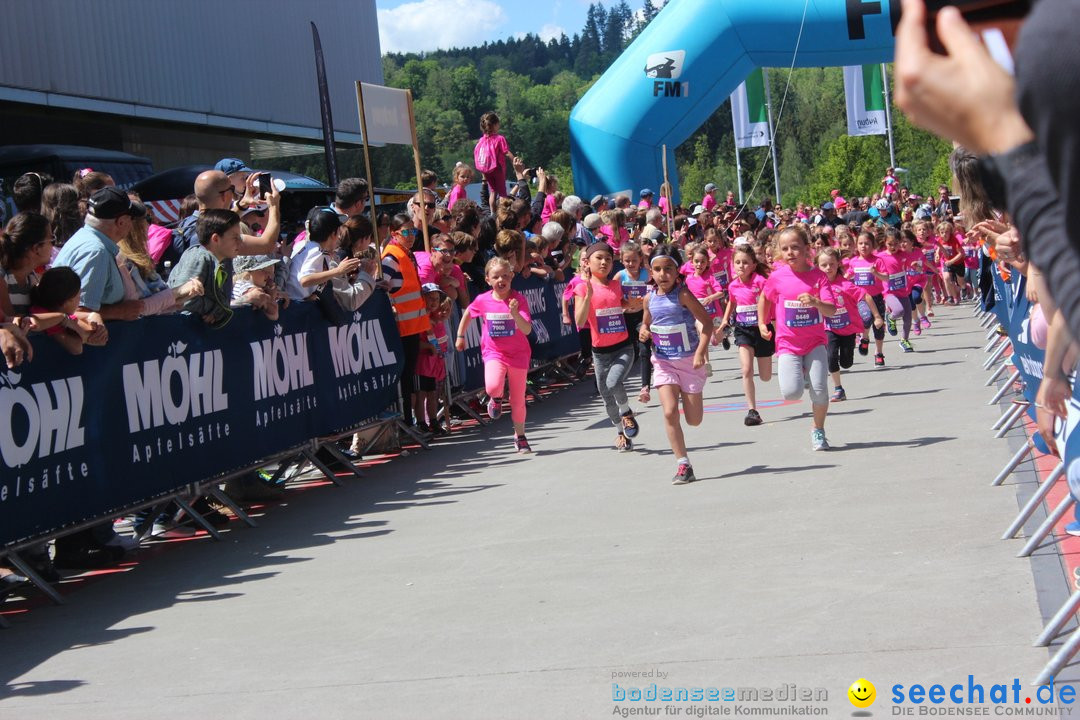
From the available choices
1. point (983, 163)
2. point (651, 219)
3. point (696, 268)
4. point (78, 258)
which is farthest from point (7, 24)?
point (983, 163)

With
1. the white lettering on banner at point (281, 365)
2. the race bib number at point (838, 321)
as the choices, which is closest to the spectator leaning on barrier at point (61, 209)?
the white lettering on banner at point (281, 365)

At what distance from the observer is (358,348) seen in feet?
39.0

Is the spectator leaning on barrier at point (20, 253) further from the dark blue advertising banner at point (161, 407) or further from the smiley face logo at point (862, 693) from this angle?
the smiley face logo at point (862, 693)

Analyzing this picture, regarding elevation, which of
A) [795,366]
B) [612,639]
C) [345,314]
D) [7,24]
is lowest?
[612,639]

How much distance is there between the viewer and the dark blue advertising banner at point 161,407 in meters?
7.30

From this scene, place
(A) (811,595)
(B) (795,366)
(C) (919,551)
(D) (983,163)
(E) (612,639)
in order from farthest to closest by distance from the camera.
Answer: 1. (B) (795,366)
2. (C) (919,551)
3. (A) (811,595)
4. (E) (612,639)
5. (D) (983,163)

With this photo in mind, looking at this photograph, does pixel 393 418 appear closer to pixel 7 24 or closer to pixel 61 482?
pixel 61 482

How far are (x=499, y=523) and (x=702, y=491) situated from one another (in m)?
1.57

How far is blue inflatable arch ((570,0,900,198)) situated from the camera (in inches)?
832

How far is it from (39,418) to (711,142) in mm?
134745

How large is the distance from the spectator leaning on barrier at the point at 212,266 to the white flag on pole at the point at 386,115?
3.97 metres

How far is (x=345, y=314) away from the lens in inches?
456

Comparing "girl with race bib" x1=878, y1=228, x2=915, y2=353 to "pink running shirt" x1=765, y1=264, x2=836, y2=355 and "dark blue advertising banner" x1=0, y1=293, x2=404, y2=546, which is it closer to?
"pink running shirt" x1=765, y1=264, x2=836, y2=355

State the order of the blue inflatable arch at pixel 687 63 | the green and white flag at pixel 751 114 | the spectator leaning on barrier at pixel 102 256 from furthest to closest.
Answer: the green and white flag at pixel 751 114, the blue inflatable arch at pixel 687 63, the spectator leaning on barrier at pixel 102 256
